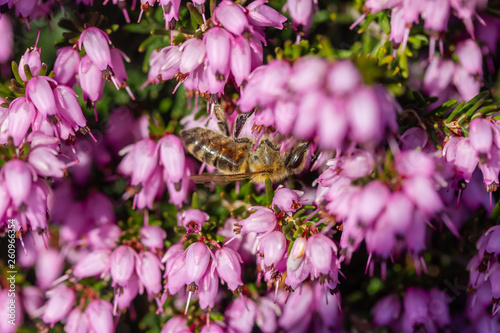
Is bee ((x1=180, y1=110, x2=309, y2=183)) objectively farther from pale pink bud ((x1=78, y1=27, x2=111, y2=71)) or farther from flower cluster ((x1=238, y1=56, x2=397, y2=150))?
flower cluster ((x1=238, y1=56, x2=397, y2=150))

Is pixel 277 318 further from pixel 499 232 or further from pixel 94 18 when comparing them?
pixel 94 18

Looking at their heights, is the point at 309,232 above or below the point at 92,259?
above

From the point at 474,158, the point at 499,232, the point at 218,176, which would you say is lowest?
the point at 499,232

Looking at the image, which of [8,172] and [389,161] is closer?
[389,161]

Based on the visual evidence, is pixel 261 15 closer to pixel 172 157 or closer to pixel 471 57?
pixel 172 157

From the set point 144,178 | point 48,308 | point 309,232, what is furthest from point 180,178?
point 48,308

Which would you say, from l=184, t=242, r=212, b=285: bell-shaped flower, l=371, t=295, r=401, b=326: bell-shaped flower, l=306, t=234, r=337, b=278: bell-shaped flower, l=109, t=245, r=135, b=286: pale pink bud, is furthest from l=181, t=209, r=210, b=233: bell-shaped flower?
l=371, t=295, r=401, b=326: bell-shaped flower

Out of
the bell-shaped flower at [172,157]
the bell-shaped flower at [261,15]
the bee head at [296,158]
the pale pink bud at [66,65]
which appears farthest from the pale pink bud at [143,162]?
the bell-shaped flower at [261,15]
